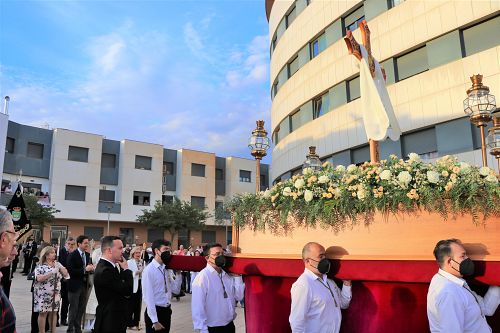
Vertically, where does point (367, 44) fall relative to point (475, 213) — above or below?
above

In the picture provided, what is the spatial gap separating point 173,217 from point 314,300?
39109mm

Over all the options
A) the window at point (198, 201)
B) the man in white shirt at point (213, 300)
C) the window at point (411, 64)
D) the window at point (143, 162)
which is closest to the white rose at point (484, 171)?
the man in white shirt at point (213, 300)

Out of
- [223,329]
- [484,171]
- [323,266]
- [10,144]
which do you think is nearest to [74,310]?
[223,329]

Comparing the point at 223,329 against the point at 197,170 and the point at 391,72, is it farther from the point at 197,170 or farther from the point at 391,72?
the point at 197,170

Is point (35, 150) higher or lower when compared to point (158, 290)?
higher

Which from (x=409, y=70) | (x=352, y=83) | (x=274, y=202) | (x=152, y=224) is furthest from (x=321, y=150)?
(x=152, y=224)

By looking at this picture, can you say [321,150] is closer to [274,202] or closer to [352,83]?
[352,83]

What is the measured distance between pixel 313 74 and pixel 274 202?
18.9m

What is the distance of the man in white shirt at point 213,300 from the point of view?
17.4 feet

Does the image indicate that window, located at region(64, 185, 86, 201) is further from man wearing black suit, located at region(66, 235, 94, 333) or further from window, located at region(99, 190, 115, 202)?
man wearing black suit, located at region(66, 235, 94, 333)

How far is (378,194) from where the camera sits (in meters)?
4.17

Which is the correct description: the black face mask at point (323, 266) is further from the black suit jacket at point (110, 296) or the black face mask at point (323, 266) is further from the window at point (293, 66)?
the window at point (293, 66)

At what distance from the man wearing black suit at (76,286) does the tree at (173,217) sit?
106 feet

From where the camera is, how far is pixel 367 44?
6.13m
